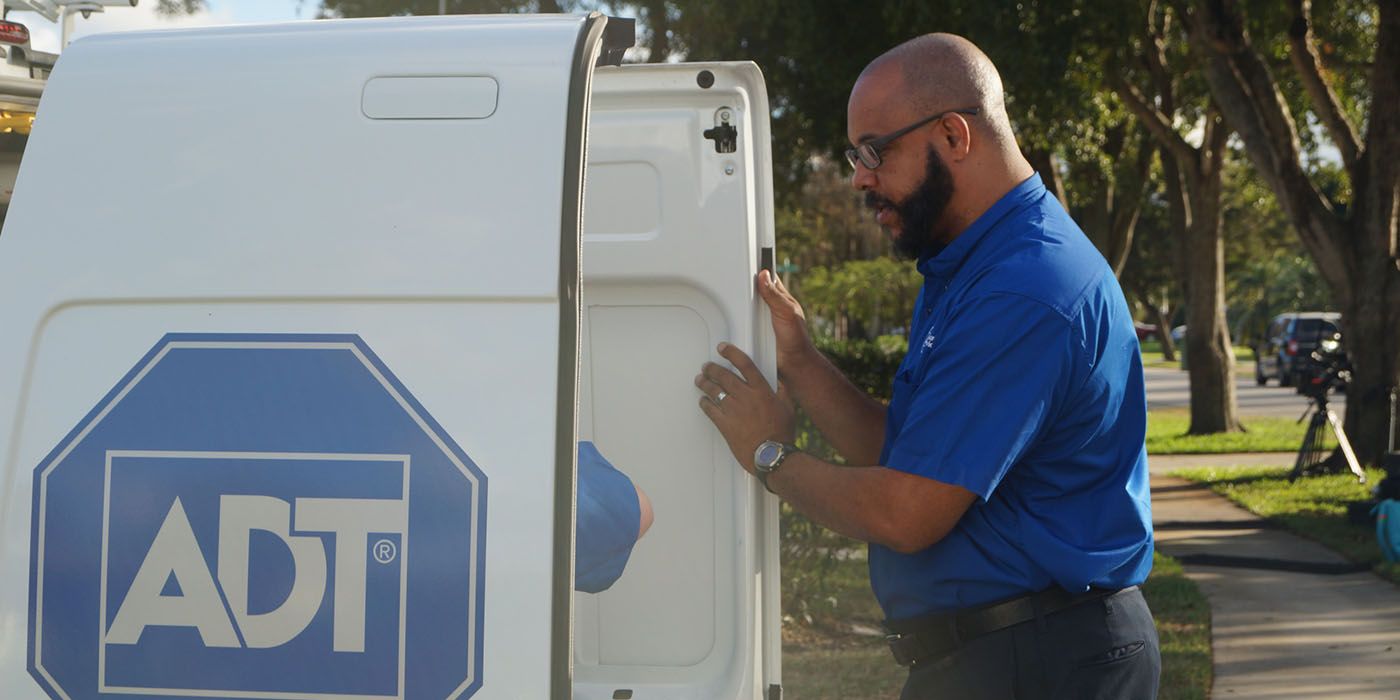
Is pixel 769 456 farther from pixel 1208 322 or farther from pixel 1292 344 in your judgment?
pixel 1292 344

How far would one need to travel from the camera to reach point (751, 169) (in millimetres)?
3123

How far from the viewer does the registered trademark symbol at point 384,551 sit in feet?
6.77

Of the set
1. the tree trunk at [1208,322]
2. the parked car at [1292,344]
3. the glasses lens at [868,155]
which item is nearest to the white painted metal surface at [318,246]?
the glasses lens at [868,155]

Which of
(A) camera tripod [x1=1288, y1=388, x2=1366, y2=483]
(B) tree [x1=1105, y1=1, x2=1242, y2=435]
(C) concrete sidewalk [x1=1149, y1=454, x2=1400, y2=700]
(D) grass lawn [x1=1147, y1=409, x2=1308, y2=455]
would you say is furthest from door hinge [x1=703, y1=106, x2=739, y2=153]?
(B) tree [x1=1105, y1=1, x2=1242, y2=435]

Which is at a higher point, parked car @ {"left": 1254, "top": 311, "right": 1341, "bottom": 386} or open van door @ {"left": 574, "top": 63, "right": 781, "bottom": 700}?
parked car @ {"left": 1254, "top": 311, "right": 1341, "bottom": 386}

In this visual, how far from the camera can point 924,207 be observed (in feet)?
9.21

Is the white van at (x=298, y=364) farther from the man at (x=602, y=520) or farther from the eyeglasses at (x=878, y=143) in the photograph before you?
the eyeglasses at (x=878, y=143)

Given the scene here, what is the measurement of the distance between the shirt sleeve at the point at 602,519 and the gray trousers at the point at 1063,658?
699 millimetres

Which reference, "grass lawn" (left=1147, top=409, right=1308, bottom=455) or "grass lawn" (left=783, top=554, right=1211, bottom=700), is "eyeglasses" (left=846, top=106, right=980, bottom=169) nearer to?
"grass lawn" (left=783, top=554, right=1211, bottom=700)

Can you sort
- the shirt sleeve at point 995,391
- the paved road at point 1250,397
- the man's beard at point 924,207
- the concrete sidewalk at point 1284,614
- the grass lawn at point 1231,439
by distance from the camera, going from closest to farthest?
the shirt sleeve at point 995,391 → the man's beard at point 924,207 → the concrete sidewalk at point 1284,614 → the grass lawn at point 1231,439 → the paved road at point 1250,397

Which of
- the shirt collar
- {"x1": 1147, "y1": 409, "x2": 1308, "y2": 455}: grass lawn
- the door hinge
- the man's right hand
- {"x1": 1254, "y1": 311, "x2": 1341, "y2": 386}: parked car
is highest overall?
{"x1": 1254, "y1": 311, "x2": 1341, "y2": 386}: parked car

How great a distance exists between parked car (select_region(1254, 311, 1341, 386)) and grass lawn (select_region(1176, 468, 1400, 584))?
19.7 meters

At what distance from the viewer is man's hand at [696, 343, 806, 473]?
2857 millimetres

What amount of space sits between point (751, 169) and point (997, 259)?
0.69m
